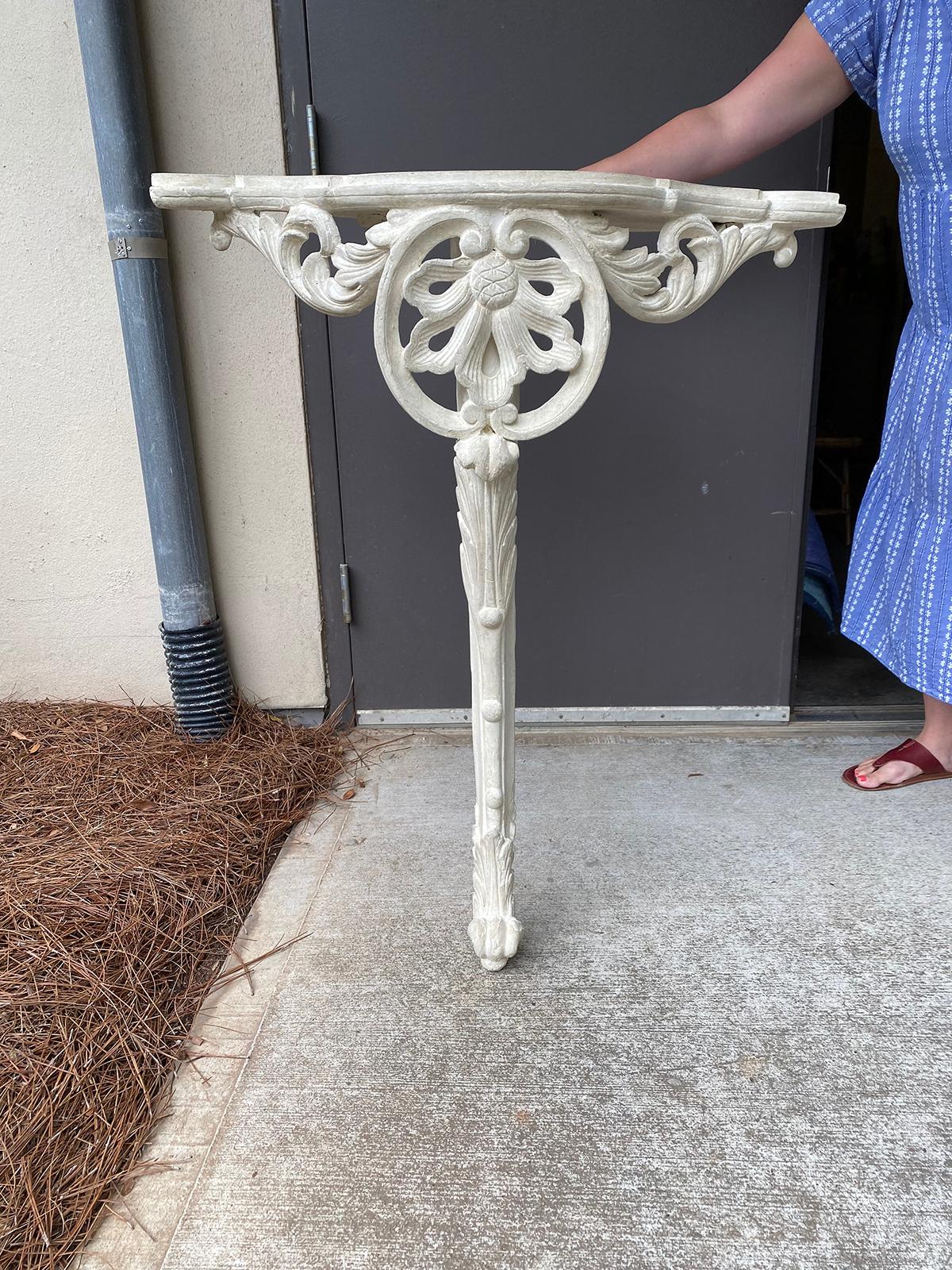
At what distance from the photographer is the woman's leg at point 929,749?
197cm

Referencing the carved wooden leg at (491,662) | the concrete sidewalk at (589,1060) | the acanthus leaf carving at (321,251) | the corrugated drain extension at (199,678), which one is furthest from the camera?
the corrugated drain extension at (199,678)

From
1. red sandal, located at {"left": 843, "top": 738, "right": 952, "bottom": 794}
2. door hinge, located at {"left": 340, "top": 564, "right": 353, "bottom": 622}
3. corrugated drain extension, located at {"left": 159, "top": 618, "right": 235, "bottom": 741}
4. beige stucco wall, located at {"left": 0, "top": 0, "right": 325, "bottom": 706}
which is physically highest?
beige stucco wall, located at {"left": 0, "top": 0, "right": 325, "bottom": 706}

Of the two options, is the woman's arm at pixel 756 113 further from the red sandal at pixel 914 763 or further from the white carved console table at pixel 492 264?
the red sandal at pixel 914 763

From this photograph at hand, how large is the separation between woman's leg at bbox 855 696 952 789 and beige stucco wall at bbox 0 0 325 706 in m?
1.43

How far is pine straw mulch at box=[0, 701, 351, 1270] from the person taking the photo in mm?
1094

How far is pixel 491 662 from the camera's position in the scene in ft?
4.26

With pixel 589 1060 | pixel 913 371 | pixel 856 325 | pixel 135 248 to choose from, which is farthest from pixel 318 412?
pixel 856 325

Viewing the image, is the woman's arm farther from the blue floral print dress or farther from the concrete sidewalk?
the concrete sidewalk

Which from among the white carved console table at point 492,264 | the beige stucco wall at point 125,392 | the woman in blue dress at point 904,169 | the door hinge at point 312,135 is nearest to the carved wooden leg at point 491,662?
the white carved console table at point 492,264

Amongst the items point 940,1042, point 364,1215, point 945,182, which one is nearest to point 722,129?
point 945,182

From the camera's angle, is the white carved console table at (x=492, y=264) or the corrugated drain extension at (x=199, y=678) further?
the corrugated drain extension at (x=199, y=678)

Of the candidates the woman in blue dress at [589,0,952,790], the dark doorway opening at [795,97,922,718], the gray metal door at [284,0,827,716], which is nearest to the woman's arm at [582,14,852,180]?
the woman in blue dress at [589,0,952,790]

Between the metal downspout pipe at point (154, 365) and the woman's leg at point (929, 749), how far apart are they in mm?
1645

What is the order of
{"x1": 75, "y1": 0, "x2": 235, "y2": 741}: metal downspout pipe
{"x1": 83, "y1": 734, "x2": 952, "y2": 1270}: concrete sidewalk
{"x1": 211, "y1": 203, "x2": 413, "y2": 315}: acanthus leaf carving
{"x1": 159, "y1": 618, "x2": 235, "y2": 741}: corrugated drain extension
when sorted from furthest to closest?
1. {"x1": 159, "y1": 618, "x2": 235, "y2": 741}: corrugated drain extension
2. {"x1": 75, "y1": 0, "x2": 235, "y2": 741}: metal downspout pipe
3. {"x1": 211, "y1": 203, "x2": 413, "y2": 315}: acanthus leaf carving
4. {"x1": 83, "y1": 734, "x2": 952, "y2": 1270}: concrete sidewalk
